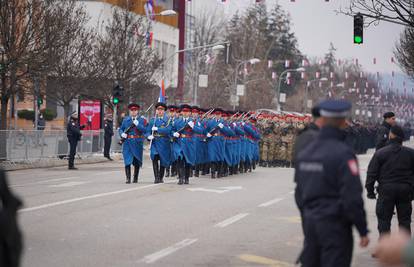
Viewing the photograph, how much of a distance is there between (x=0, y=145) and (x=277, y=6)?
102406mm

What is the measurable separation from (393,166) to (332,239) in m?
5.08

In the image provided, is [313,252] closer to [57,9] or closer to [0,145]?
[0,145]

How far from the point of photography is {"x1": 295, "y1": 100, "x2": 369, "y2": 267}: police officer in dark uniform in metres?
7.08

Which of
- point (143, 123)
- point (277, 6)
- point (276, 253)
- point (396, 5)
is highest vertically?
point (277, 6)

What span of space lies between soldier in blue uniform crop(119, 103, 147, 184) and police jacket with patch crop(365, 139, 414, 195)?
1208 cm

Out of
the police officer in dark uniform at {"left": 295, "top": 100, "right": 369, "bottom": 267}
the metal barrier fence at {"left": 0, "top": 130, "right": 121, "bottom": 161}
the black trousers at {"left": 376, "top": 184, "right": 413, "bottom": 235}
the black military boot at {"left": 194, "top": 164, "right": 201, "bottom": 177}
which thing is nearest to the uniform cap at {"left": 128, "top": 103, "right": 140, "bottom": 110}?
the black military boot at {"left": 194, "top": 164, "right": 201, "bottom": 177}

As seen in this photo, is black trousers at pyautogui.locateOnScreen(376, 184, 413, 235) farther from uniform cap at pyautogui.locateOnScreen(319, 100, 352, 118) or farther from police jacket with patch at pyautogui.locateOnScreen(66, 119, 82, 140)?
police jacket with patch at pyautogui.locateOnScreen(66, 119, 82, 140)

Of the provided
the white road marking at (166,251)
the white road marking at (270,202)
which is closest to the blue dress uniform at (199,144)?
the white road marking at (270,202)

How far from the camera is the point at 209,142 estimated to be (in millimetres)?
27562

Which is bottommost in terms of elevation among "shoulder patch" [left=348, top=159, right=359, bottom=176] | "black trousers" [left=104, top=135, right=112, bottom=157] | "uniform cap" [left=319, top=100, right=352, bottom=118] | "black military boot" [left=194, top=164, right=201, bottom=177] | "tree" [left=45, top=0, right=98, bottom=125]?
"black military boot" [left=194, top=164, right=201, bottom=177]

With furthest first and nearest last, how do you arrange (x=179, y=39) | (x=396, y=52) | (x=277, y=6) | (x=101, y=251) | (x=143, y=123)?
(x=277, y=6)
(x=179, y=39)
(x=396, y=52)
(x=143, y=123)
(x=101, y=251)

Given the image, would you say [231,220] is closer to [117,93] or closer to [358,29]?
[358,29]

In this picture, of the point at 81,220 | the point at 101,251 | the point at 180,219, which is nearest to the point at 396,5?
the point at 180,219

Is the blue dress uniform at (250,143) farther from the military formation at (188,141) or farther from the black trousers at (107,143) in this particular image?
the black trousers at (107,143)
